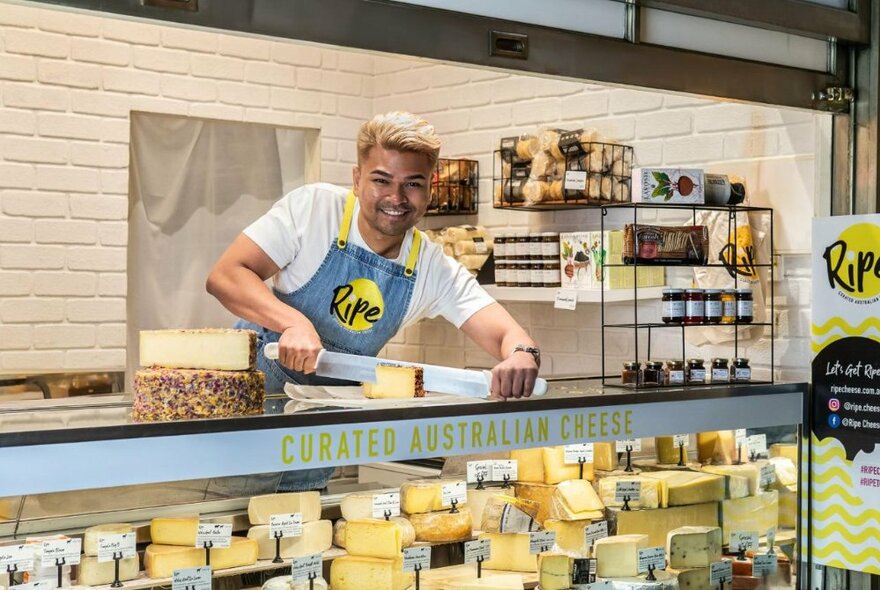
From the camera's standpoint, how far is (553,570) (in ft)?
8.23

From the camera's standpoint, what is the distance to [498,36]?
2553 millimetres

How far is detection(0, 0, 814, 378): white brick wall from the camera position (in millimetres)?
4707

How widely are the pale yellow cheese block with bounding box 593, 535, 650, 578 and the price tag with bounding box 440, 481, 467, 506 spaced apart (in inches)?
14.8

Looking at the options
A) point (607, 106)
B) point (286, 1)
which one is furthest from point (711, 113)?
point (286, 1)

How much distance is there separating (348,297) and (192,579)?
1.33 metres

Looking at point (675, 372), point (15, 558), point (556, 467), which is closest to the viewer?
point (15, 558)

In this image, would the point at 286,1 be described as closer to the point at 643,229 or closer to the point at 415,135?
the point at 415,135

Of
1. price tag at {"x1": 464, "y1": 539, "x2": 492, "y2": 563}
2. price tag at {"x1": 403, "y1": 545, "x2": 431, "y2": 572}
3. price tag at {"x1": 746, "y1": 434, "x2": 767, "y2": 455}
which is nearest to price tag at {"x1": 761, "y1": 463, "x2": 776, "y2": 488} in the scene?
price tag at {"x1": 746, "y1": 434, "x2": 767, "y2": 455}

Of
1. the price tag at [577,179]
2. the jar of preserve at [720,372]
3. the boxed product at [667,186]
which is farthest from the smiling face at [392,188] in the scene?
the price tag at [577,179]

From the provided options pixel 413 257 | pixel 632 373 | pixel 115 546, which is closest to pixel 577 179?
pixel 413 257

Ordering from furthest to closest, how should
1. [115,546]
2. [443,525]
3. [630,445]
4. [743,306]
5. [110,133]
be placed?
1. [110,133]
2. [743,306]
3. [630,445]
4. [443,525]
5. [115,546]

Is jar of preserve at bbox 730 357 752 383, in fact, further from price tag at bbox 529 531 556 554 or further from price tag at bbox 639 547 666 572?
price tag at bbox 529 531 556 554

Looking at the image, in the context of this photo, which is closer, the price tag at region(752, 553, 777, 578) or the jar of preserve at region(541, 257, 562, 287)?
the price tag at region(752, 553, 777, 578)

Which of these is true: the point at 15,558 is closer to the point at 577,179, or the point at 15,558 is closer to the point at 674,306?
the point at 674,306
